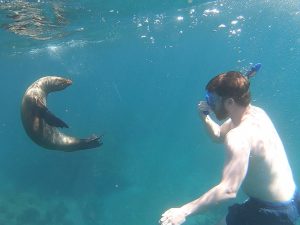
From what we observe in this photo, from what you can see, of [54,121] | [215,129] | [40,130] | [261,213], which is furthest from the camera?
[40,130]

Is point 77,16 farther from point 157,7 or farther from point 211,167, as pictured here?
point 211,167

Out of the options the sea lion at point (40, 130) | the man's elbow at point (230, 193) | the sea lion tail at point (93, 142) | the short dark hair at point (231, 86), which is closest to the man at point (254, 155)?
the short dark hair at point (231, 86)

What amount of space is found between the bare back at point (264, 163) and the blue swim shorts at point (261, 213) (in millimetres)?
91

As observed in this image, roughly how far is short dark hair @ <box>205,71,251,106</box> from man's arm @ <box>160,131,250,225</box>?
2.34 ft

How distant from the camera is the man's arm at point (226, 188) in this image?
3967mm

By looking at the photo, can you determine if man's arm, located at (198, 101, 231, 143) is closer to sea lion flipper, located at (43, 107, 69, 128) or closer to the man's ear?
the man's ear

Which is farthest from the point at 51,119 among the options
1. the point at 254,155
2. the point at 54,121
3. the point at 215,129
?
the point at 254,155

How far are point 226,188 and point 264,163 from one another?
932 mm

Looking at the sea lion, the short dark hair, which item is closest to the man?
the short dark hair

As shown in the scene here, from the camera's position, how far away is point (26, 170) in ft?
93.0

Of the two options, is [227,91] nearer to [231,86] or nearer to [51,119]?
[231,86]

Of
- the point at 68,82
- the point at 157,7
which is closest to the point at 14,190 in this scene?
the point at 157,7

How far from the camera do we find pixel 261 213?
4.81 metres

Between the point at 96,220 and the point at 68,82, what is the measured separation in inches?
616
